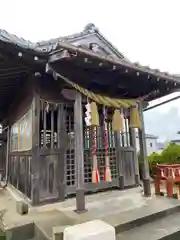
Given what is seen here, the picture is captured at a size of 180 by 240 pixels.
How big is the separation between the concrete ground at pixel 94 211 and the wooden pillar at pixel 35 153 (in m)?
0.33

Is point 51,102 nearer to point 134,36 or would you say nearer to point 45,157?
point 45,157

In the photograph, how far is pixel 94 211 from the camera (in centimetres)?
379

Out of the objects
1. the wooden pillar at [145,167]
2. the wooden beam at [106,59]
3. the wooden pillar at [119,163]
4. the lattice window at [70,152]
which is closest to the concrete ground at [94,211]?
the wooden pillar at [145,167]

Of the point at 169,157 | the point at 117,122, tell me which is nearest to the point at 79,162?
the point at 117,122

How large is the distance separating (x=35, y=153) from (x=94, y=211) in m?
1.91

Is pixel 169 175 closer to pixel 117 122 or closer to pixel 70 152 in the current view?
pixel 117 122

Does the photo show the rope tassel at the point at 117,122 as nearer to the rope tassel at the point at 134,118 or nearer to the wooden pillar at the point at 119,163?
the rope tassel at the point at 134,118

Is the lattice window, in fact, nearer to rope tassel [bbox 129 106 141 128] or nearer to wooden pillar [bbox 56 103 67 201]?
wooden pillar [bbox 56 103 67 201]

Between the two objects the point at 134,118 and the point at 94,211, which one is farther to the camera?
the point at 134,118

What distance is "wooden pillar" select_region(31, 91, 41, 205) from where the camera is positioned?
4352 millimetres

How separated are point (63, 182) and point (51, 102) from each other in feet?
6.89

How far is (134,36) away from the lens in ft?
29.8

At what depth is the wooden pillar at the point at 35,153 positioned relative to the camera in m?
4.35

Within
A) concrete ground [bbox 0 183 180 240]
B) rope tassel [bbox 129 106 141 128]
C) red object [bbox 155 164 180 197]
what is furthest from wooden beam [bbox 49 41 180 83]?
concrete ground [bbox 0 183 180 240]
